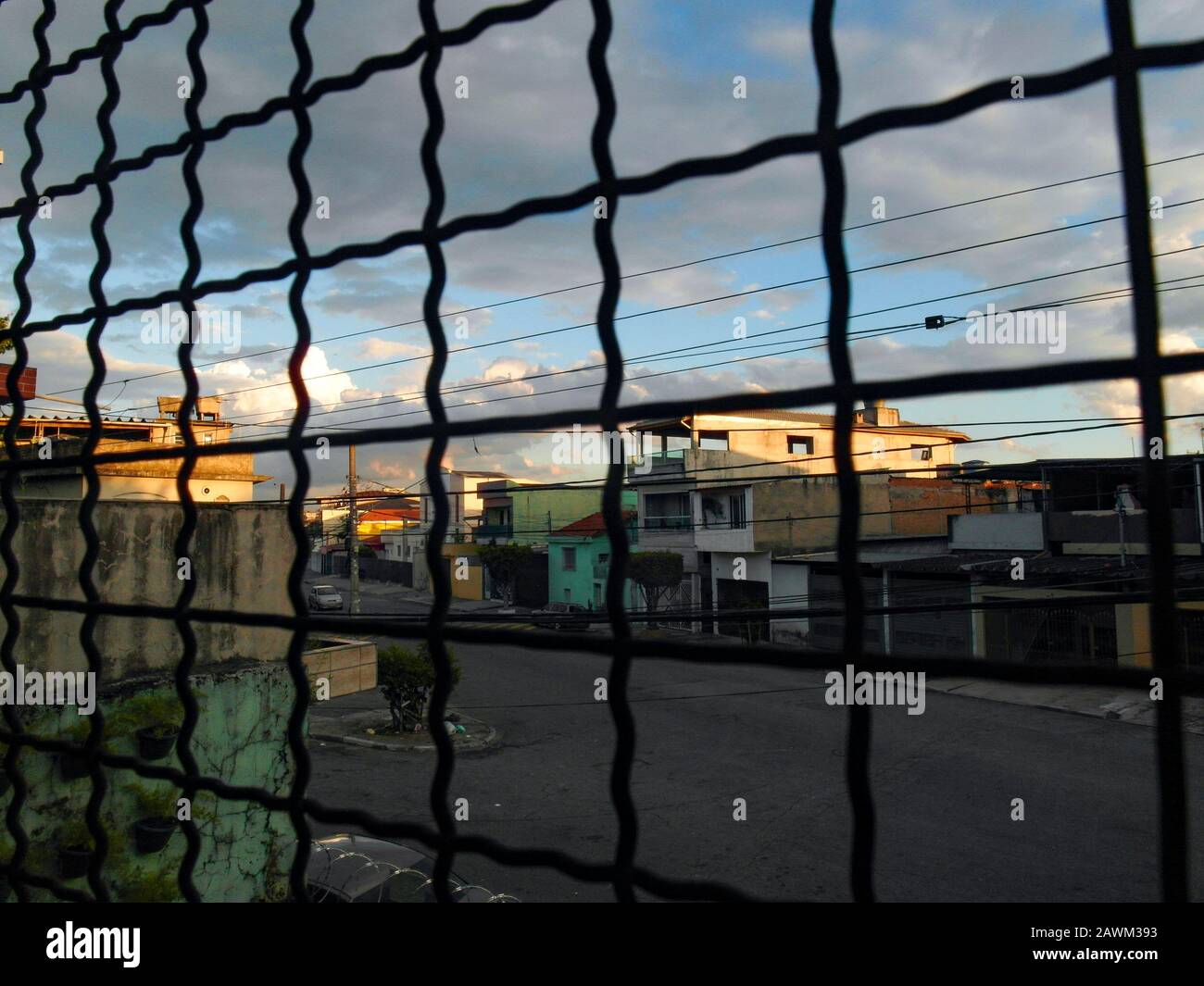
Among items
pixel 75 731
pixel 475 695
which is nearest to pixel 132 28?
pixel 75 731

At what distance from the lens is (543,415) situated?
107 cm

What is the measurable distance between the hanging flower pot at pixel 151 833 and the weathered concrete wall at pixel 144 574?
4.09ft

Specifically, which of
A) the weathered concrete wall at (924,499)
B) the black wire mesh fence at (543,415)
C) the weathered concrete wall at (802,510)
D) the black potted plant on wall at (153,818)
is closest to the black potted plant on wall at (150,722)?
the black potted plant on wall at (153,818)

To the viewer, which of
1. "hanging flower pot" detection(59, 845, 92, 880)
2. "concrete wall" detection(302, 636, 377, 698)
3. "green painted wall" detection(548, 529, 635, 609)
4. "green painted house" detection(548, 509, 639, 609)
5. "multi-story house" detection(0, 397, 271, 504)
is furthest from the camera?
"green painted wall" detection(548, 529, 635, 609)

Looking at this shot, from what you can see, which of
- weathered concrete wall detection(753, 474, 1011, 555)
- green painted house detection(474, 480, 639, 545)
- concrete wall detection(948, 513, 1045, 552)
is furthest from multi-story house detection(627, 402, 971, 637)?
green painted house detection(474, 480, 639, 545)

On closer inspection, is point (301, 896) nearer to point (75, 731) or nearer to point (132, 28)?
point (132, 28)

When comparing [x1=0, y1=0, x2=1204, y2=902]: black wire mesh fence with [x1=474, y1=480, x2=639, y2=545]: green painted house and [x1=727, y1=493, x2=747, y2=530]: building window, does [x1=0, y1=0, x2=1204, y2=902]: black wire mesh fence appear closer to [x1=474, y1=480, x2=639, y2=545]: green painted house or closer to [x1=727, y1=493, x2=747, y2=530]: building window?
[x1=727, y1=493, x2=747, y2=530]: building window

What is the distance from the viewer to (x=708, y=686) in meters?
21.4

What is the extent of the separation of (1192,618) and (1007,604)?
13.6 m

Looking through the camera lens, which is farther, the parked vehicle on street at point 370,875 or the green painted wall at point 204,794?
the parked vehicle on street at point 370,875

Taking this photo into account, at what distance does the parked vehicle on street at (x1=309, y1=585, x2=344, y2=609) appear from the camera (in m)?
35.7

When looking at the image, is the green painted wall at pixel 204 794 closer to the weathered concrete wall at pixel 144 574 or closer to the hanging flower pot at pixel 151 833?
the hanging flower pot at pixel 151 833

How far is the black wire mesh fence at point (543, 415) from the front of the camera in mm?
764

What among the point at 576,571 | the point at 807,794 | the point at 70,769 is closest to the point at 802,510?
the point at 576,571
